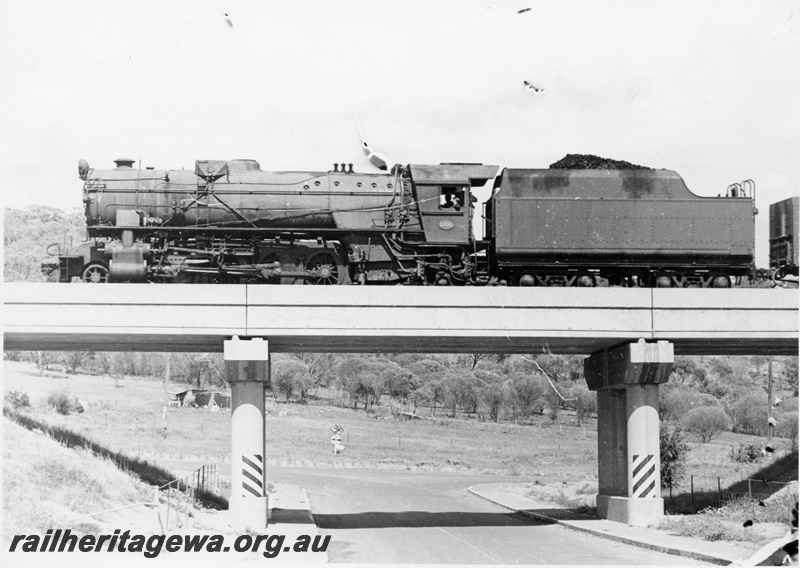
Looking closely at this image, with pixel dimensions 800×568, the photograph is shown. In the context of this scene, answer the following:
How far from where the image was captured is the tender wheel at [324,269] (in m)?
22.9

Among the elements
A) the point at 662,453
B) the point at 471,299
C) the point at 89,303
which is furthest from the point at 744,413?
the point at 89,303

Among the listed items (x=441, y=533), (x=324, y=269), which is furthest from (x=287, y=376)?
(x=441, y=533)

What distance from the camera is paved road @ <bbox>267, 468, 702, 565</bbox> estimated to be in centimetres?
1684

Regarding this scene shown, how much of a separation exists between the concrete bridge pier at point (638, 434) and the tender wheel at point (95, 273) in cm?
1257

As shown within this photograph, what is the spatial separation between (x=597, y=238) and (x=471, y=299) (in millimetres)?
4371

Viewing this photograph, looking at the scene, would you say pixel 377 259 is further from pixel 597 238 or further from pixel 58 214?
pixel 58 214

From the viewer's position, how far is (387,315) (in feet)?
67.5

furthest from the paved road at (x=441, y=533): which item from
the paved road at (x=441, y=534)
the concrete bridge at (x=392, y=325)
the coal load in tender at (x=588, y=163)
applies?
the coal load in tender at (x=588, y=163)

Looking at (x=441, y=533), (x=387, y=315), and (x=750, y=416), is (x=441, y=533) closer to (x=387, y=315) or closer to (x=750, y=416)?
(x=387, y=315)

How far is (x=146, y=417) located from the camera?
2331 inches

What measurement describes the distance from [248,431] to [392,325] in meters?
3.94

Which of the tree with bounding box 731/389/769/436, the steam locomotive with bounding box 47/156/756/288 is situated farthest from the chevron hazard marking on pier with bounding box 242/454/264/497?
the tree with bounding box 731/389/769/436

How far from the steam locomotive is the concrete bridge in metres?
2.09

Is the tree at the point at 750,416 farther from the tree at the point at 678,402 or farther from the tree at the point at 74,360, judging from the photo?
the tree at the point at 74,360
